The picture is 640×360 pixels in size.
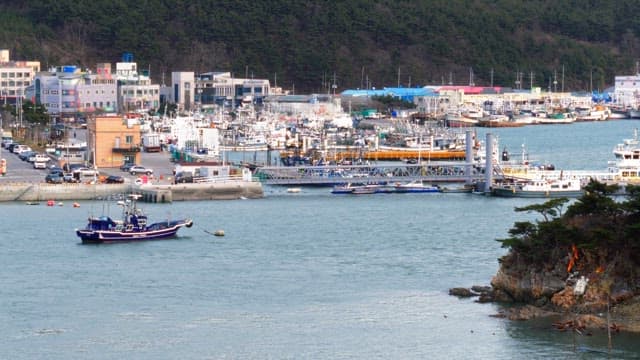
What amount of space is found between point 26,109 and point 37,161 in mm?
12627

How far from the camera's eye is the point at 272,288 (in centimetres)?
1894

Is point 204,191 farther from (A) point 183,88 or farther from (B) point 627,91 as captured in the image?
(B) point 627,91

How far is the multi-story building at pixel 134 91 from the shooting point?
4988cm

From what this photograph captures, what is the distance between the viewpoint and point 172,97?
53.5 m

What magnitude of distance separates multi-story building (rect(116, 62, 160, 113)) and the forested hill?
6.51 m

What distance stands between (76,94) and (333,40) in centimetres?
1788

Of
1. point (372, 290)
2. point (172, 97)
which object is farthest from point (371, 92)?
point (372, 290)

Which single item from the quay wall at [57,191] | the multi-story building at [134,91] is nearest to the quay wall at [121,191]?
the quay wall at [57,191]

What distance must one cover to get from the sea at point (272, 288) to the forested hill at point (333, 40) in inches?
1345

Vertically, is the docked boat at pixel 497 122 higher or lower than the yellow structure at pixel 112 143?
higher

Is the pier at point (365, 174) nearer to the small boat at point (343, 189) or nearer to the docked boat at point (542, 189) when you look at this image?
the small boat at point (343, 189)

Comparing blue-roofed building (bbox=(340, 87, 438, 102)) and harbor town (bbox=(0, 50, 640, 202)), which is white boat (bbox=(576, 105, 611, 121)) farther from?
blue-roofed building (bbox=(340, 87, 438, 102))

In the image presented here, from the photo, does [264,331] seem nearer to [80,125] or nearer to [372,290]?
[372,290]

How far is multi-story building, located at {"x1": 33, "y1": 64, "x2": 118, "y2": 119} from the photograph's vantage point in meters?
48.0
